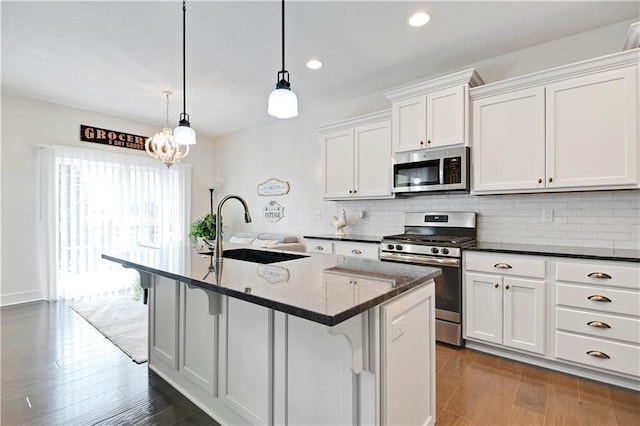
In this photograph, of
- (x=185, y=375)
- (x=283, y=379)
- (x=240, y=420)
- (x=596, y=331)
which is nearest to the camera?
(x=283, y=379)

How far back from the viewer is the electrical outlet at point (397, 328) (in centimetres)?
130

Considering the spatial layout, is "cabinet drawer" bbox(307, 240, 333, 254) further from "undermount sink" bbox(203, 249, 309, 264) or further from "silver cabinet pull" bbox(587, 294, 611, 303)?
"silver cabinet pull" bbox(587, 294, 611, 303)

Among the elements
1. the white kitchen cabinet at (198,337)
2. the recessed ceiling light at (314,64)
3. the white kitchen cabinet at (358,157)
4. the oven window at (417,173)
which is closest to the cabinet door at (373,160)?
the white kitchen cabinet at (358,157)

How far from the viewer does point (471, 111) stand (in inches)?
116

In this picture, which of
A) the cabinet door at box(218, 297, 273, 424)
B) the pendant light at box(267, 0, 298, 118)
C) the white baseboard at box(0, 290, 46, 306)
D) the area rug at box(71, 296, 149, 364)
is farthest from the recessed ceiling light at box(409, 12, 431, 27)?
the white baseboard at box(0, 290, 46, 306)

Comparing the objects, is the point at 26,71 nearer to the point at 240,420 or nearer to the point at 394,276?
the point at 240,420

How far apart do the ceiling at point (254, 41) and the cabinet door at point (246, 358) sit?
218cm

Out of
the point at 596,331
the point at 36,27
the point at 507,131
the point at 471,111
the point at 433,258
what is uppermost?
the point at 36,27

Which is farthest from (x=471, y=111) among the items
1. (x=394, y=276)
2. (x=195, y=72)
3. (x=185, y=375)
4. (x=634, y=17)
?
(x=185, y=375)

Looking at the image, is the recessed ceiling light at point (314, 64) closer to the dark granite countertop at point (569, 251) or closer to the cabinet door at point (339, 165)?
the cabinet door at point (339, 165)

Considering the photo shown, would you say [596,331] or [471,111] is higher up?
[471,111]

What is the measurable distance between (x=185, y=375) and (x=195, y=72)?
299 cm

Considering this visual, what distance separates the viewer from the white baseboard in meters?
4.07

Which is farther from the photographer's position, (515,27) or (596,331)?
(515,27)
